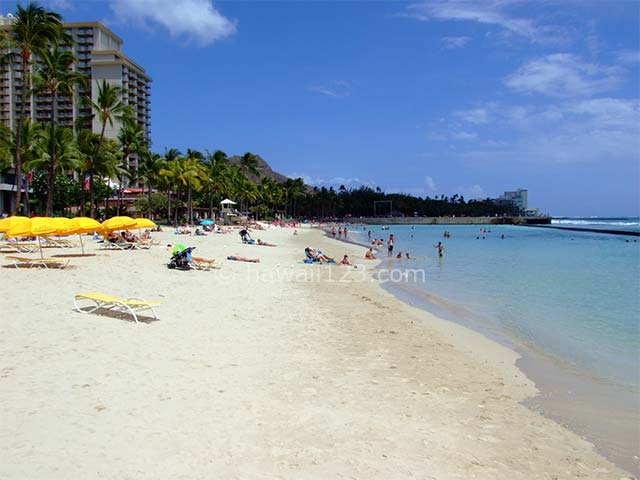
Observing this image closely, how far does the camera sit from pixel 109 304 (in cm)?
937

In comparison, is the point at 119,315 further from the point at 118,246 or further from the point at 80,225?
the point at 118,246

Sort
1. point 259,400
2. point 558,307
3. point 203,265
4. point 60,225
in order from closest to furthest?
point 259,400, point 558,307, point 60,225, point 203,265

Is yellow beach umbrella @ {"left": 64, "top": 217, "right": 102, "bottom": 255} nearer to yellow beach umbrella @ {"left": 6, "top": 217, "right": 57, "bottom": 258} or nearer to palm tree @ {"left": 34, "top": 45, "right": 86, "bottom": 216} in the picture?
yellow beach umbrella @ {"left": 6, "top": 217, "right": 57, "bottom": 258}

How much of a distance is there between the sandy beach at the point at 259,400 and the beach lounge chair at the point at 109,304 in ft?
0.90

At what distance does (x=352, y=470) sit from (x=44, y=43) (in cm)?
2864

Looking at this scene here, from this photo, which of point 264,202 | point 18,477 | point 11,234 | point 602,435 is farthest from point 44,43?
point 264,202

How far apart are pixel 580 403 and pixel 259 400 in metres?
4.06

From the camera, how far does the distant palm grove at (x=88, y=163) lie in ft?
84.1

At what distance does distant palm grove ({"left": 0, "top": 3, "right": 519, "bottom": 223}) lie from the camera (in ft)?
84.1

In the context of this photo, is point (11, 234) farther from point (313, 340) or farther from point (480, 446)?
point (480, 446)

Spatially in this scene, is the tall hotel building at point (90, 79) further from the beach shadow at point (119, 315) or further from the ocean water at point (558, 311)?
the beach shadow at point (119, 315)

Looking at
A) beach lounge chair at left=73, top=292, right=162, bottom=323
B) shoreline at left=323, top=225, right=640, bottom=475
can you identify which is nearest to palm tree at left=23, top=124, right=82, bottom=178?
beach lounge chair at left=73, top=292, right=162, bottom=323

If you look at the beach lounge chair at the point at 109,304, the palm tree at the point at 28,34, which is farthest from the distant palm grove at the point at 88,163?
the beach lounge chair at the point at 109,304

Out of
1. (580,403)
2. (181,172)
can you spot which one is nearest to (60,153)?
(181,172)
